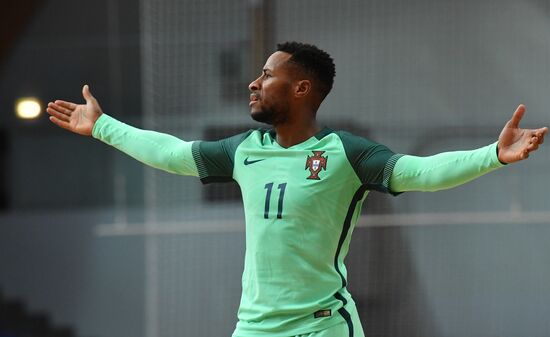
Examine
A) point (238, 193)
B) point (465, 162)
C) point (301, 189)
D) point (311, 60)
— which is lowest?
point (238, 193)

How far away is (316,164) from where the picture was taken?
330 cm

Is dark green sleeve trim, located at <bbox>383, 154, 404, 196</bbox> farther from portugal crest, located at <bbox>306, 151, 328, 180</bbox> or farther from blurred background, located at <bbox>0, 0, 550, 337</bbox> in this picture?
blurred background, located at <bbox>0, 0, 550, 337</bbox>

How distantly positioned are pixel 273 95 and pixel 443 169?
2.28 feet

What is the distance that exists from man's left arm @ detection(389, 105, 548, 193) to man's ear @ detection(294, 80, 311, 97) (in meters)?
0.48

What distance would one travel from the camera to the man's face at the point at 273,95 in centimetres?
344

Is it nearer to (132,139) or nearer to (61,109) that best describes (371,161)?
(132,139)

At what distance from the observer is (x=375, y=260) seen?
689 cm

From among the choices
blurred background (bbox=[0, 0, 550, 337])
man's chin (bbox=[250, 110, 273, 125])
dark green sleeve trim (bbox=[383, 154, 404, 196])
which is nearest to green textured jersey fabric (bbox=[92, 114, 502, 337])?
dark green sleeve trim (bbox=[383, 154, 404, 196])

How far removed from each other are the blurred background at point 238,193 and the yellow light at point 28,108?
20 cm

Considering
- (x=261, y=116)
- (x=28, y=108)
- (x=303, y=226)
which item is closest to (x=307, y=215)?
(x=303, y=226)

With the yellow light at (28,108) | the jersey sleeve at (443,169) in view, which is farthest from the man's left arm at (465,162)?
the yellow light at (28,108)

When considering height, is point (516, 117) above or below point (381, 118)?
above

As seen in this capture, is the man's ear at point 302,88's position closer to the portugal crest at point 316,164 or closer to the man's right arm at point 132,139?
the portugal crest at point 316,164

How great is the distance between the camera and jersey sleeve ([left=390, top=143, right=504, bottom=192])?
9.75 feet
